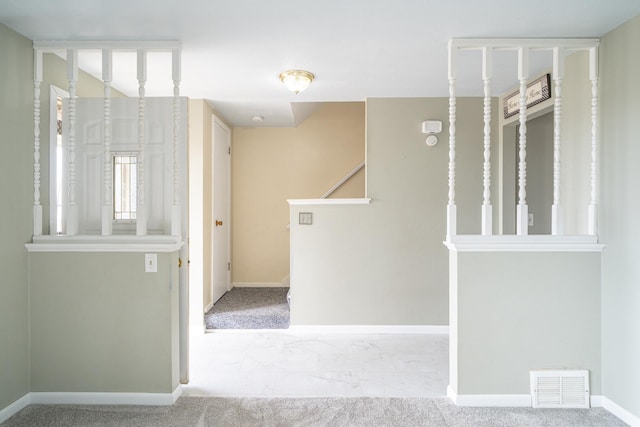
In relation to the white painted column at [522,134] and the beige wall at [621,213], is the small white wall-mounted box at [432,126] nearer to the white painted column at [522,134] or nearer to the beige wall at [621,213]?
the white painted column at [522,134]

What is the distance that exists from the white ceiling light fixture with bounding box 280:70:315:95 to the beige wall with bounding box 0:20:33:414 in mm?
1650

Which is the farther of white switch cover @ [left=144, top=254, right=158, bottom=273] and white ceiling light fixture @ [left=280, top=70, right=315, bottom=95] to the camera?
white ceiling light fixture @ [left=280, top=70, right=315, bottom=95]

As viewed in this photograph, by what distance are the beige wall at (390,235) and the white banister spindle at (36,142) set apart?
2.04 meters

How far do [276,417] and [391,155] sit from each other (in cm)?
252

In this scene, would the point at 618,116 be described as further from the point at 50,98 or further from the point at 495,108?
the point at 50,98

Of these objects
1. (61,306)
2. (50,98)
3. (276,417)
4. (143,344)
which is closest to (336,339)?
(276,417)

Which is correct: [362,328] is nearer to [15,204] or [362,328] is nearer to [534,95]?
[534,95]

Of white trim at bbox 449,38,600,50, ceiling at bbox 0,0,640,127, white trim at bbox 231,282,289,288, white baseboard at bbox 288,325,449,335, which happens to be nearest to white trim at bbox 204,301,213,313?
white baseboard at bbox 288,325,449,335

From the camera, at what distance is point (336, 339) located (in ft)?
12.0

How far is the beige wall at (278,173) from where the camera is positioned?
17.5ft

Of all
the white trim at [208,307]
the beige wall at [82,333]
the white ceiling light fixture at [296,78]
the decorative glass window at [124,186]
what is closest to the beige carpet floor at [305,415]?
the beige wall at [82,333]

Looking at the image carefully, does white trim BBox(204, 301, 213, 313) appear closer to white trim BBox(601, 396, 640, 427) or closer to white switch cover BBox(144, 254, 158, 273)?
white switch cover BBox(144, 254, 158, 273)

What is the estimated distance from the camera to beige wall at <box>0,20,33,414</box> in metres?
2.26

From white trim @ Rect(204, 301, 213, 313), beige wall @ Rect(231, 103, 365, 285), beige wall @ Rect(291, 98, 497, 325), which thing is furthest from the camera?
beige wall @ Rect(231, 103, 365, 285)
